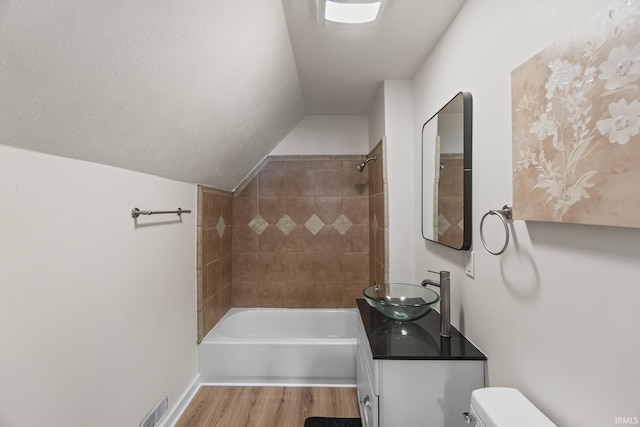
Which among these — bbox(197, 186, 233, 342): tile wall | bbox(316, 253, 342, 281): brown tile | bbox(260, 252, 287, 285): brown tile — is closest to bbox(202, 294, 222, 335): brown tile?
bbox(197, 186, 233, 342): tile wall

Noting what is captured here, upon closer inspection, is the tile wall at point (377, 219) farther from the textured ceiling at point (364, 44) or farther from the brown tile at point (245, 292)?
the brown tile at point (245, 292)

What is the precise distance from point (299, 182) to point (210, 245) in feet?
3.79

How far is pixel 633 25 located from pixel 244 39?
1.38 meters

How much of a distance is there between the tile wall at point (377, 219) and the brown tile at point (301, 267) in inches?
25.0

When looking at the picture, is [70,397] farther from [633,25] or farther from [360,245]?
[360,245]

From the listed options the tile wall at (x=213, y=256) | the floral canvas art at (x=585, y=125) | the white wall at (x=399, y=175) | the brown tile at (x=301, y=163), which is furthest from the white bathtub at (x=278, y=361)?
the floral canvas art at (x=585, y=125)

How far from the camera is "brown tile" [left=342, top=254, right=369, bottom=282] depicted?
128 inches

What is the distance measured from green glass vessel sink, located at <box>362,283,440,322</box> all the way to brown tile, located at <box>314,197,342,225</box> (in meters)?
1.24

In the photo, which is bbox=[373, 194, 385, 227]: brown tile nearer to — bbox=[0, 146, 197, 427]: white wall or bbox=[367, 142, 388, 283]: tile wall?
bbox=[367, 142, 388, 283]: tile wall

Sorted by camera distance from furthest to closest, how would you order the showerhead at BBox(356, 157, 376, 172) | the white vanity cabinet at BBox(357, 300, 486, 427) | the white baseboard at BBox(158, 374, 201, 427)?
the showerhead at BBox(356, 157, 376, 172)
the white baseboard at BBox(158, 374, 201, 427)
the white vanity cabinet at BBox(357, 300, 486, 427)

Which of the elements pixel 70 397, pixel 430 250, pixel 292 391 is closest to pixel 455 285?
pixel 430 250

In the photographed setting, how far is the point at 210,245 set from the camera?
8.58 feet

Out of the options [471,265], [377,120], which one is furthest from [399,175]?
[471,265]

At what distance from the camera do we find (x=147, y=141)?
1.44m
